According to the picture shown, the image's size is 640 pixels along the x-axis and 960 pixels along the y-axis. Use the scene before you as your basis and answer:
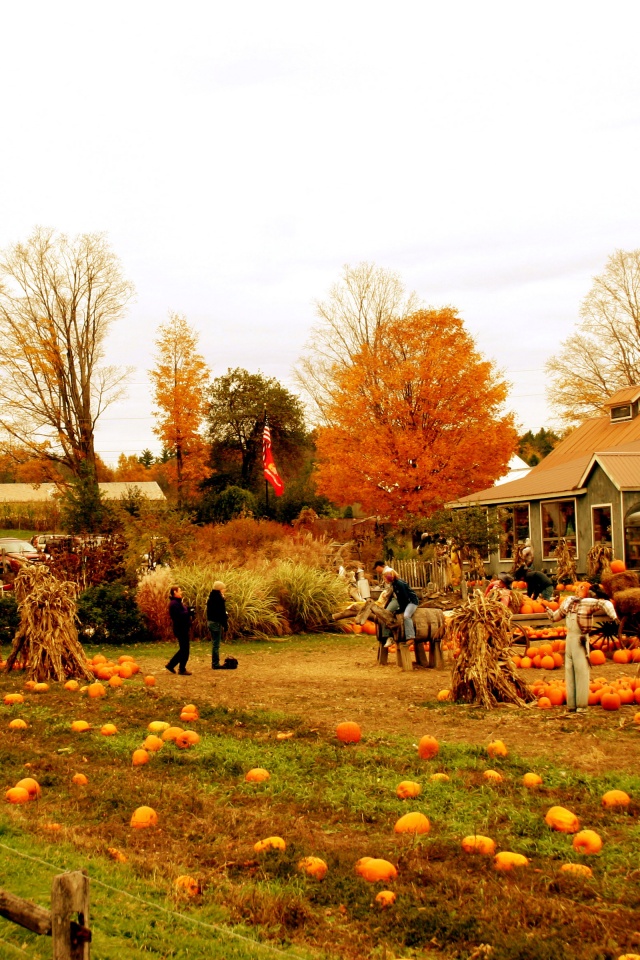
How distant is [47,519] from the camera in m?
54.4

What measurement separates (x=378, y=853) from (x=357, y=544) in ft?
90.0

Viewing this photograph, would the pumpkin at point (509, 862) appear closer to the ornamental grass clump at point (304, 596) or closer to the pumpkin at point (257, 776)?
the pumpkin at point (257, 776)

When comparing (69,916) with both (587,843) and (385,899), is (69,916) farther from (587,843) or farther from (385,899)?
(587,843)

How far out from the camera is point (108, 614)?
17594mm

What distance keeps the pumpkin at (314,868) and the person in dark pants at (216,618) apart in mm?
9613

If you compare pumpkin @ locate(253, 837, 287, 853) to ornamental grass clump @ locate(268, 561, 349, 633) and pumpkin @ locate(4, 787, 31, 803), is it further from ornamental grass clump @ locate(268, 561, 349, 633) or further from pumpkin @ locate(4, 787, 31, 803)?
ornamental grass clump @ locate(268, 561, 349, 633)

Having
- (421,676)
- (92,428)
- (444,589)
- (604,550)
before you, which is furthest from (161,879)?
(92,428)

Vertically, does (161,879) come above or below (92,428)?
below

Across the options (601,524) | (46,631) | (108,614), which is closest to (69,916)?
(46,631)

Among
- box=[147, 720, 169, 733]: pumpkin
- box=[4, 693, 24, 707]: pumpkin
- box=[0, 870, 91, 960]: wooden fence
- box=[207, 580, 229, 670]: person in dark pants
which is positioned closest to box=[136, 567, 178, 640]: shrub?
box=[207, 580, 229, 670]: person in dark pants

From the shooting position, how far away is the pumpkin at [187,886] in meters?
4.52

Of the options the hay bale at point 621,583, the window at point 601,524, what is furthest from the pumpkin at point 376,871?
the window at point 601,524

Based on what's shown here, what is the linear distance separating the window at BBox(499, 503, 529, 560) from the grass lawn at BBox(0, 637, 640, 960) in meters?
23.7

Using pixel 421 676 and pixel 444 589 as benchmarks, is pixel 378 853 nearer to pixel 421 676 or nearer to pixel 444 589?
pixel 421 676
